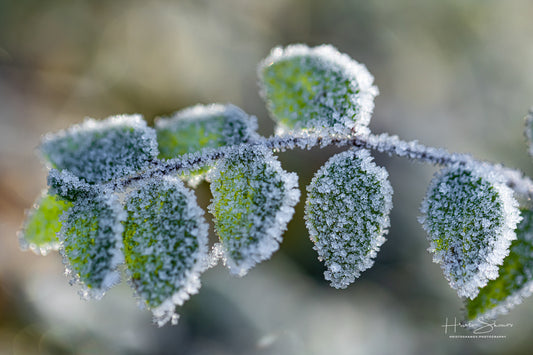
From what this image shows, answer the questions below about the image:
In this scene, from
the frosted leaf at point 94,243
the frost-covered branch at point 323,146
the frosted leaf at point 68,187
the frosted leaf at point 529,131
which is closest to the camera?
the frosted leaf at point 94,243

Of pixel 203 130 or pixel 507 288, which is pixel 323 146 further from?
pixel 507 288

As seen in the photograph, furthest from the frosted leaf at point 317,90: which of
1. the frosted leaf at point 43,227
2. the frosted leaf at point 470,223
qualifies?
the frosted leaf at point 43,227

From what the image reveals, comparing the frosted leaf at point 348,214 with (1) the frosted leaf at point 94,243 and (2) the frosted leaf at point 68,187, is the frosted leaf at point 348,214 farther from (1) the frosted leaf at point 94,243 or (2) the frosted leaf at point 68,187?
(2) the frosted leaf at point 68,187

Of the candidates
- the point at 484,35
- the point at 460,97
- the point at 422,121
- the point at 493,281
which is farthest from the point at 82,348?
the point at 484,35

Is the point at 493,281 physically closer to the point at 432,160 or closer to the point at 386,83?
the point at 432,160

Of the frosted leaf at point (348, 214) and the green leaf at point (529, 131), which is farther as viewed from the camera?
the green leaf at point (529, 131)

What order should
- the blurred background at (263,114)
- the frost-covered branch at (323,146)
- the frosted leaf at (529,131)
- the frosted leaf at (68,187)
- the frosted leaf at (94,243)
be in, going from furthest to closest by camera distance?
the blurred background at (263,114) → the frosted leaf at (529,131) → the frost-covered branch at (323,146) → the frosted leaf at (68,187) → the frosted leaf at (94,243)

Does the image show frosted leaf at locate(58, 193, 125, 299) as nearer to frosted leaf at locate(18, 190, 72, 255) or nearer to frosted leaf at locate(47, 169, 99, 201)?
frosted leaf at locate(47, 169, 99, 201)

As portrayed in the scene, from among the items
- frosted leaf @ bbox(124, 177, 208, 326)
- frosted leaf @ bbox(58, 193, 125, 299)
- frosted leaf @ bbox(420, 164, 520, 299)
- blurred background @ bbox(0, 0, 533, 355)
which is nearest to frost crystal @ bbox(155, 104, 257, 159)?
frosted leaf @ bbox(124, 177, 208, 326)
